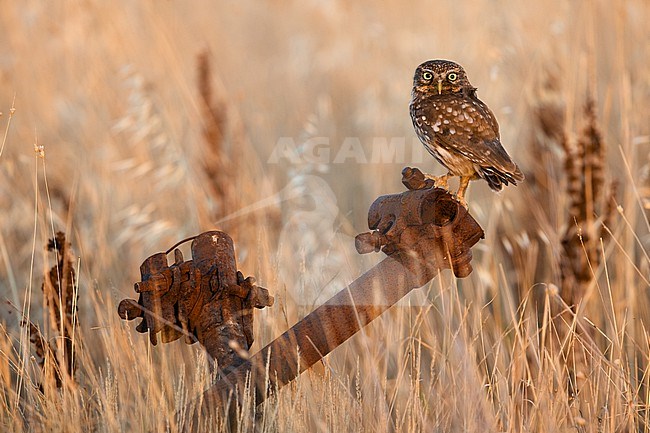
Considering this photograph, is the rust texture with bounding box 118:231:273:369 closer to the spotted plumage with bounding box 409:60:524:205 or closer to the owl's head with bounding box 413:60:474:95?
the spotted plumage with bounding box 409:60:524:205

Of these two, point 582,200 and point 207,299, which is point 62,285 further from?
point 582,200

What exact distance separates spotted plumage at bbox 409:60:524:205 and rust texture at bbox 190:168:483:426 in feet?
0.90

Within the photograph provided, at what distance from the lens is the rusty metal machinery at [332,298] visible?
1.40 metres

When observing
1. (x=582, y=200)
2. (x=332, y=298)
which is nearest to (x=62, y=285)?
(x=332, y=298)

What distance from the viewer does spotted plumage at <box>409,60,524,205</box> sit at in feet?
5.62

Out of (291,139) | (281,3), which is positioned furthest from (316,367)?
(281,3)

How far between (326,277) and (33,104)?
215 cm

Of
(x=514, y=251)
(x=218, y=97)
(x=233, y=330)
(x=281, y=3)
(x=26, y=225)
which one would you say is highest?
(x=281, y=3)

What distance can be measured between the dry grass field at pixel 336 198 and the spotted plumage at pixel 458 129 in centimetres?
25

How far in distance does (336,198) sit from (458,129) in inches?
69.6

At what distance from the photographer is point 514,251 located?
2904 mm

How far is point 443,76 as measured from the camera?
1888 millimetres

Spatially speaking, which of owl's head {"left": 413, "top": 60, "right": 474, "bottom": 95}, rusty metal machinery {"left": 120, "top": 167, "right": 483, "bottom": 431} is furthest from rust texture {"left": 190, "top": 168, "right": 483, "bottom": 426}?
owl's head {"left": 413, "top": 60, "right": 474, "bottom": 95}

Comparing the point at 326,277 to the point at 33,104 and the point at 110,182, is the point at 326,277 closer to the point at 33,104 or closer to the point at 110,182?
the point at 110,182
